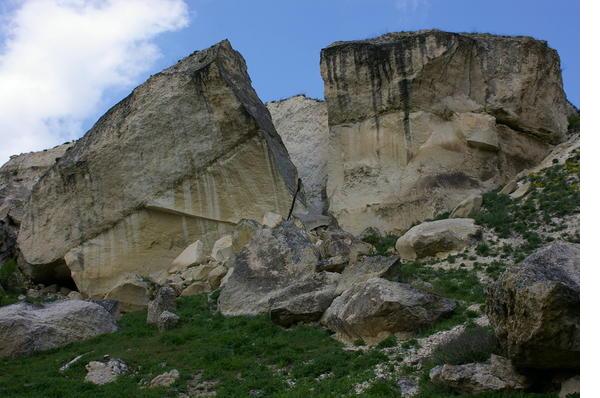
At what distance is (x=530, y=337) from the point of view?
38.2 ft

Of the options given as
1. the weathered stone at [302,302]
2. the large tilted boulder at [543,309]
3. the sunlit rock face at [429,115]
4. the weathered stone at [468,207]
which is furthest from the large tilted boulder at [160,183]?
→ the large tilted boulder at [543,309]

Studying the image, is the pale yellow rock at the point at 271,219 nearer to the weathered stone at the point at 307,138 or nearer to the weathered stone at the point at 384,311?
the weathered stone at the point at 307,138

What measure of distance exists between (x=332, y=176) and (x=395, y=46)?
20.1 feet

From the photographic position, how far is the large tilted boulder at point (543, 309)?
11.4 metres

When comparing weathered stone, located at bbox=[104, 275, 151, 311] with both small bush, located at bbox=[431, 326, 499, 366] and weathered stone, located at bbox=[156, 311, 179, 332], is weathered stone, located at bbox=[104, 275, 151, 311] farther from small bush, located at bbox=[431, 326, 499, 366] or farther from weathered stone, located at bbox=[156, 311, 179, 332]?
small bush, located at bbox=[431, 326, 499, 366]

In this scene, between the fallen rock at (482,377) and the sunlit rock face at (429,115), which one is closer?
the fallen rock at (482,377)

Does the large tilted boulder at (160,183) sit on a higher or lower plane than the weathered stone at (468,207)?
higher

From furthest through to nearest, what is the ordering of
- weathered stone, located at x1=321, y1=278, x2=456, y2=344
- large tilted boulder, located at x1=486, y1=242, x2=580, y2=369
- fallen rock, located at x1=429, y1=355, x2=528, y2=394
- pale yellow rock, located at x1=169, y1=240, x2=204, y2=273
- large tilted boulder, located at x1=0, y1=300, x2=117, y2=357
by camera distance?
pale yellow rock, located at x1=169, y1=240, x2=204, y2=273 → large tilted boulder, located at x1=0, y1=300, x2=117, y2=357 → weathered stone, located at x1=321, y1=278, x2=456, y2=344 → fallen rock, located at x1=429, y1=355, x2=528, y2=394 → large tilted boulder, located at x1=486, y1=242, x2=580, y2=369

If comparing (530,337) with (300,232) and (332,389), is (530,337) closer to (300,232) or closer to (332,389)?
(332,389)

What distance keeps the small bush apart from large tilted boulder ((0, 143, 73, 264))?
84.1 ft

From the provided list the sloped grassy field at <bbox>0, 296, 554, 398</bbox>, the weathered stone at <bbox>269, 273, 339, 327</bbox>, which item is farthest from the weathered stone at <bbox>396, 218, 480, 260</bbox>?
the sloped grassy field at <bbox>0, 296, 554, 398</bbox>

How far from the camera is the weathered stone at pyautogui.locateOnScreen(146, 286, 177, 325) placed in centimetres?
2362

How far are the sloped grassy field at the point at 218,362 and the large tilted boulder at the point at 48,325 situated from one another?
528 millimetres

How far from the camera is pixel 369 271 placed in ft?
69.2
